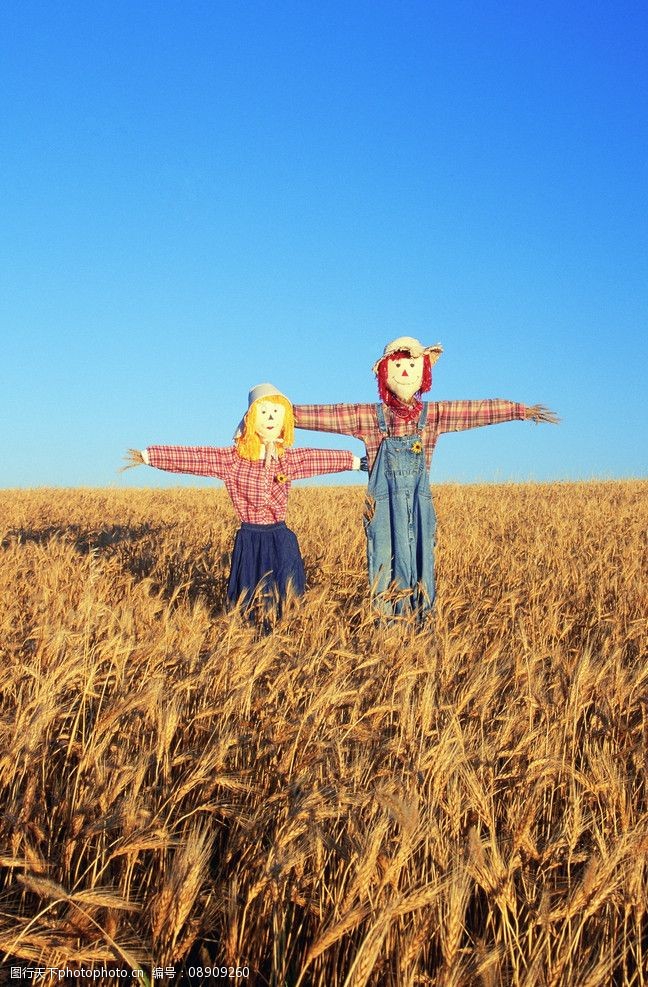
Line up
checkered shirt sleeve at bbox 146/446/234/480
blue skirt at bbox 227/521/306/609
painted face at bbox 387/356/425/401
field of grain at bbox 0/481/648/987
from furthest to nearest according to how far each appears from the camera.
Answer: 1. checkered shirt sleeve at bbox 146/446/234/480
2. painted face at bbox 387/356/425/401
3. blue skirt at bbox 227/521/306/609
4. field of grain at bbox 0/481/648/987

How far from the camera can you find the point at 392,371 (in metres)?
5.20

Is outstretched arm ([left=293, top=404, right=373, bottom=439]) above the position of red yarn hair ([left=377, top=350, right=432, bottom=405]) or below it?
below

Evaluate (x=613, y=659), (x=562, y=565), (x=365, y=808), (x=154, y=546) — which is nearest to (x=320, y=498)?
(x=154, y=546)

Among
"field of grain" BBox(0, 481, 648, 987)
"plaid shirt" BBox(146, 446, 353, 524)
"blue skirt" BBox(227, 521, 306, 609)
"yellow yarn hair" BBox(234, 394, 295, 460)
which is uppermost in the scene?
"yellow yarn hair" BBox(234, 394, 295, 460)

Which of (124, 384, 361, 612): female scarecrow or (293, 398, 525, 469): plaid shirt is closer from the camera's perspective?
(124, 384, 361, 612): female scarecrow

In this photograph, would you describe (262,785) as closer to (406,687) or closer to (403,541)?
(406,687)

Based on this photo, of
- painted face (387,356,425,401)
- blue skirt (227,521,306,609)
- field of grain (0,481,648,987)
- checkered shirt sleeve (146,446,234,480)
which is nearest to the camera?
field of grain (0,481,648,987)

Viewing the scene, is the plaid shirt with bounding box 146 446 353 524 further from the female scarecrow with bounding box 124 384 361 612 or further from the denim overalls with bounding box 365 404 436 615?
the denim overalls with bounding box 365 404 436 615

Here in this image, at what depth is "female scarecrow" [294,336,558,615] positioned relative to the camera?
201 inches

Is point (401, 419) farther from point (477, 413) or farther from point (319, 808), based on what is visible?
point (319, 808)

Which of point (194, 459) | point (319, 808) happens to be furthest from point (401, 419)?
point (319, 808)

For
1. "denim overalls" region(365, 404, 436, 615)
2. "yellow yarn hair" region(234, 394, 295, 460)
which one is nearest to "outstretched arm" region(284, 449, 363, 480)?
"yellow yarn hair" region(234, 394, 295, 460)

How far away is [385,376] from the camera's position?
5285 millimetres

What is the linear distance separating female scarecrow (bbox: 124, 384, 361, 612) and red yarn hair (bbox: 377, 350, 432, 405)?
636mm
